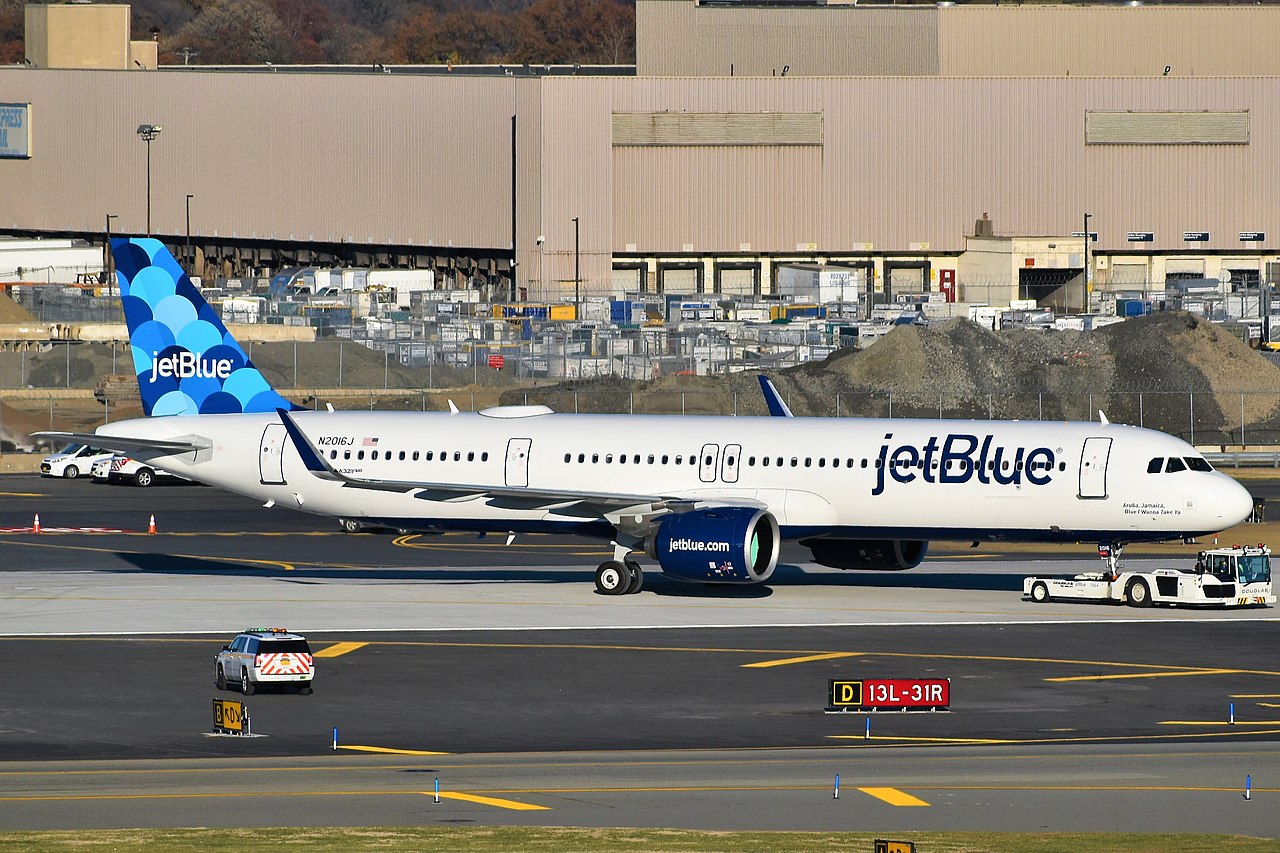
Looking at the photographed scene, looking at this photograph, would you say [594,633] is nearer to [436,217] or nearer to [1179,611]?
[1179,611]

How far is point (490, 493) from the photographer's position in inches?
2090

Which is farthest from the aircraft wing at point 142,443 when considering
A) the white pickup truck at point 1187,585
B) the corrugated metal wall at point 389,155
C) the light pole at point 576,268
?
the corrugated metal wall at point 389,155

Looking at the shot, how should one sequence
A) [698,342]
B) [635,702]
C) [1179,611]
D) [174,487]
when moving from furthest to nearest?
1. [698,342]
2. [174,487]
3. [1179,611]
4. [635,702]

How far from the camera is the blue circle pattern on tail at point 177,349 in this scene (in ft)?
197

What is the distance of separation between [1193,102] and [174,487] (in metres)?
111

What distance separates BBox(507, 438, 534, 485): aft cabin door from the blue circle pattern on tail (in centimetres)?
803

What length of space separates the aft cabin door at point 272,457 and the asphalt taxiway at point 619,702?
3.09 m

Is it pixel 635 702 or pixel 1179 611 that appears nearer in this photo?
pixel 635 702

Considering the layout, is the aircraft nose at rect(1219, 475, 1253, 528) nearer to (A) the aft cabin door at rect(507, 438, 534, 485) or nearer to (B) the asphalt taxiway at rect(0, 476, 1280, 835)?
(B) the asphalt taxiway at rect(0, 476, 1280, 835)

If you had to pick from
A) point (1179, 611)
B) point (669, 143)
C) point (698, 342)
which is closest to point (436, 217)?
point (669, 143)

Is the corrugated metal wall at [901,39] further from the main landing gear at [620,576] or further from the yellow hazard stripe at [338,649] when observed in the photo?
the yellow hazard stripe at [338,649]

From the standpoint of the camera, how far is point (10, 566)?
62.5m

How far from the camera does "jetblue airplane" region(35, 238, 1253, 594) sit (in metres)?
52.2

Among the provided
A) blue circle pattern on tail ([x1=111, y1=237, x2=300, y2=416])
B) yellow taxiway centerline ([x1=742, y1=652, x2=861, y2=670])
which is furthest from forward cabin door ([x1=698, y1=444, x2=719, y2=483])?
blue circle pattern on tail ([x1=111, y1=237, x2=300, y2=416])
